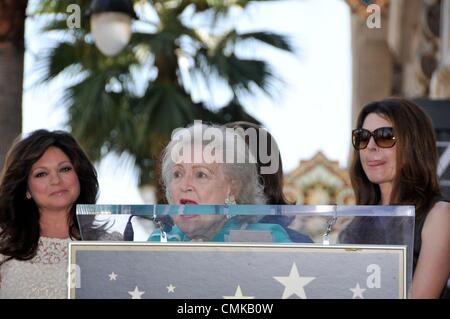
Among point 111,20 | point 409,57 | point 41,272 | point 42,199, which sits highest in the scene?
point 409,57

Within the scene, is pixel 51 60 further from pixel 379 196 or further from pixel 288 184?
pixel 379 196

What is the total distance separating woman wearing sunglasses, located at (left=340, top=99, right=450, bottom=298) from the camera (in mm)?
3439

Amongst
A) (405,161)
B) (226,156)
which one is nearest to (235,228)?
(226,156)

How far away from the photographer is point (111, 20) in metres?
7.71

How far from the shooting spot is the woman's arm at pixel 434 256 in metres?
3.22

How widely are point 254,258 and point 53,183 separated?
5.24 feet

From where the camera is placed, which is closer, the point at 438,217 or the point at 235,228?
the point at 235,228

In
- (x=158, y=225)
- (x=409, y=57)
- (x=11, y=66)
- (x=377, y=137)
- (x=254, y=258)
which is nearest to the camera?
(x=254, y=258)

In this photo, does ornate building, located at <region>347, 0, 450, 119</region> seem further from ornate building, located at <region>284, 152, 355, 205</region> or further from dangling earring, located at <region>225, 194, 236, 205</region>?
dangling earring, located at <region>225, 194, 236, 205</region>

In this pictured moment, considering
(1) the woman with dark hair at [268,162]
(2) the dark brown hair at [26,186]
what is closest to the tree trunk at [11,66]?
(2) the dark brown hair at [26,186]

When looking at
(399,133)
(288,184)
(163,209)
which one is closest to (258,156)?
(399,133)

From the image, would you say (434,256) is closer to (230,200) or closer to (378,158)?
(378,158)

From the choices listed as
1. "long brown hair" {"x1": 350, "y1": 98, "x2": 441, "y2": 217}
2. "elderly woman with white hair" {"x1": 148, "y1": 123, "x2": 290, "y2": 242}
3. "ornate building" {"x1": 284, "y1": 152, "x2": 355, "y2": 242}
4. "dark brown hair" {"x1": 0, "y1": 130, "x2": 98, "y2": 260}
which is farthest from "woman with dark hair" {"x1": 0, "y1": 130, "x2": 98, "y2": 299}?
"ornate building" {"x1": 284, "y1": 152, "x2": 355, "y2": 242}

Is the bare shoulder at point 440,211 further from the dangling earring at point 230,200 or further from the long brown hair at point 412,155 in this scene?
the dangling earring at point 230,200
